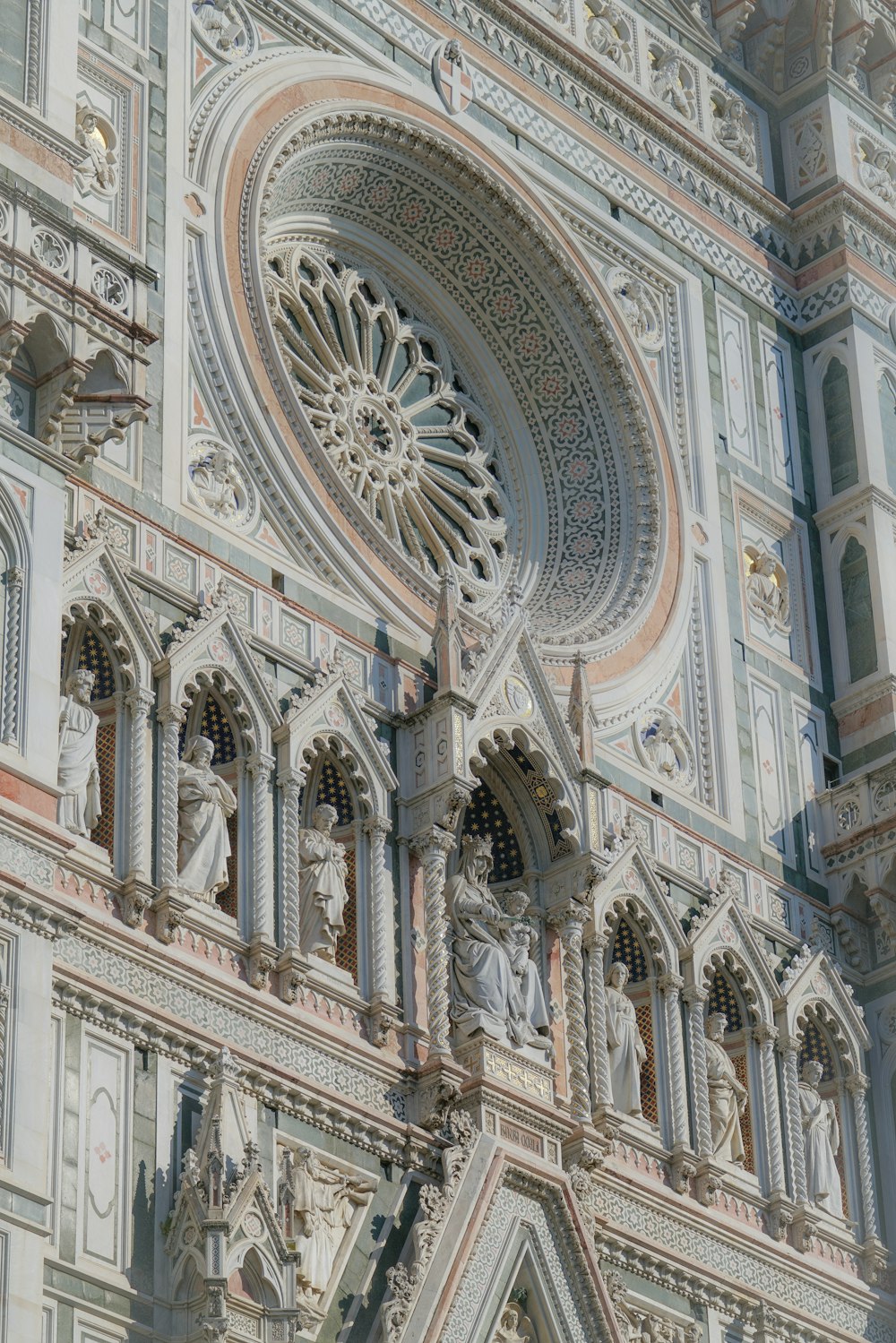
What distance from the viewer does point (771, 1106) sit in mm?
20375

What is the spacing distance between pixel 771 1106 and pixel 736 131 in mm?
8150

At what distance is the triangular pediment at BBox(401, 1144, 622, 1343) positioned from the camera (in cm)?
1688

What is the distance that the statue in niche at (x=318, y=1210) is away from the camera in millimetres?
16578

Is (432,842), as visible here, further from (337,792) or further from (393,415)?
(393,415)

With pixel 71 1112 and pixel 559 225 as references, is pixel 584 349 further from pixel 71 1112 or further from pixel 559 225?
pixel 71 1112

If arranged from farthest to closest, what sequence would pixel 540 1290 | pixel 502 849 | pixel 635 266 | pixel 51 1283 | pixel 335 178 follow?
pixel 635 266 → pixel 335 178 → pixel 502 849 → pixel 540 1290 → pixel 51 1283

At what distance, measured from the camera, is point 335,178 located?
21.6m

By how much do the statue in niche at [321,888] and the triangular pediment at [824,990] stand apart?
4022 mm

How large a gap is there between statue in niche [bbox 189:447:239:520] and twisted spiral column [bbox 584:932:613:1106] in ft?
11.0

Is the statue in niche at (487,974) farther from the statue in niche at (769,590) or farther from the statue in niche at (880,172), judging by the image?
the statue in niche at (880,172)

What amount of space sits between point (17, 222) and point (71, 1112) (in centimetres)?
447

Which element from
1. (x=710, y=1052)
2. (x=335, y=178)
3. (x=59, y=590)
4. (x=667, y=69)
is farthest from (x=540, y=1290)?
(x=667, y=69)

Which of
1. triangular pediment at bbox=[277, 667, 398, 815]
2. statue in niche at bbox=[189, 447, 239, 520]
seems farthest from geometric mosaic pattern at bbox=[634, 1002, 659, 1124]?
statue in niche at bbox=[189, 447, 239, 520]

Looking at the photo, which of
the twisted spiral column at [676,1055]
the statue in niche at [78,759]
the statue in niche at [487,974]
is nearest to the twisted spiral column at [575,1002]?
the statue in niche at [487,974]
